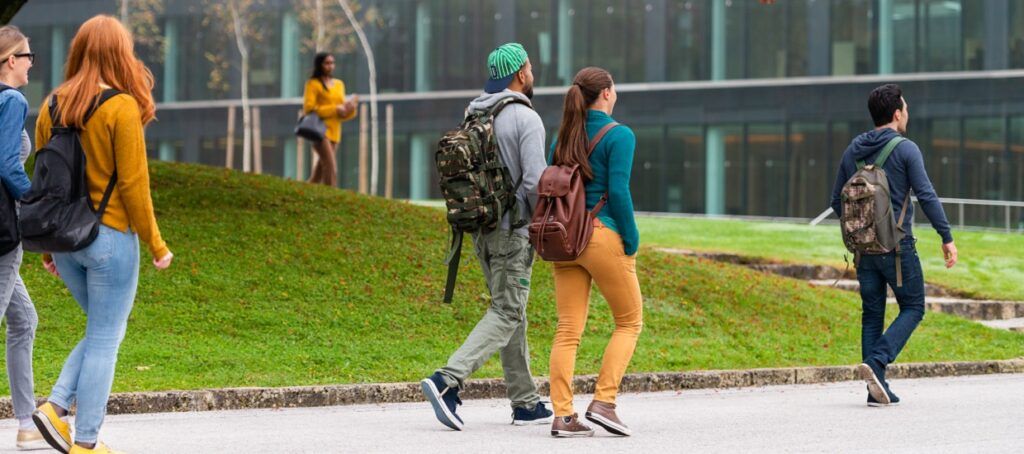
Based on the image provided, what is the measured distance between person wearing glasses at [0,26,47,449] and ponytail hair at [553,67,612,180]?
2.53 meters

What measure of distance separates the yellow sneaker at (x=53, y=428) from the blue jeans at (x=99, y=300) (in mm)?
128

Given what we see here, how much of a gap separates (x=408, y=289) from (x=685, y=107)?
28136 millimetres

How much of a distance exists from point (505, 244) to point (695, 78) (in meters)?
34.2

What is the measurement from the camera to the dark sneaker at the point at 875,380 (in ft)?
30.8

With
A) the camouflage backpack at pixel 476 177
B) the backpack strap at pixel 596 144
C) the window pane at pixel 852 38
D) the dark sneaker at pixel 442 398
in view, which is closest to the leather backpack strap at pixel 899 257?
the backpack strap at pixel 596 144

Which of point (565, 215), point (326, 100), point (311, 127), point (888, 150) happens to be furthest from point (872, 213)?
point (326, 100)

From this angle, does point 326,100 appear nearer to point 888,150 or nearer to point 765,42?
point 888,150

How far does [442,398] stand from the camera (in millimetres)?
7898

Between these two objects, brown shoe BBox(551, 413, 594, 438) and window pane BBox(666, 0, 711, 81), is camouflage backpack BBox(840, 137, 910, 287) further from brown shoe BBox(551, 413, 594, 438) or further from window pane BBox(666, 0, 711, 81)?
window pane BBox(666, 0, 711, 81)

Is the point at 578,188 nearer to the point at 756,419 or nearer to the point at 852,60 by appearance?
the point at 756,419

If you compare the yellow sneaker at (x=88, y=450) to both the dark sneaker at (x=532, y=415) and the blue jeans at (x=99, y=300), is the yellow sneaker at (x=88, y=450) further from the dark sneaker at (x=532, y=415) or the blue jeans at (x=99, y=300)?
the dark sneaker at (x=532, y=415)

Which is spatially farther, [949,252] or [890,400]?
[890,400]

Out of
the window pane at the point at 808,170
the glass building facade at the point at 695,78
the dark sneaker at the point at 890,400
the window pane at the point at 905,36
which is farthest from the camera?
the window pane at the point at 808,170

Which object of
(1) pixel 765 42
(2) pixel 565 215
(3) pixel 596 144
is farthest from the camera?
(1) pixel 765 42
